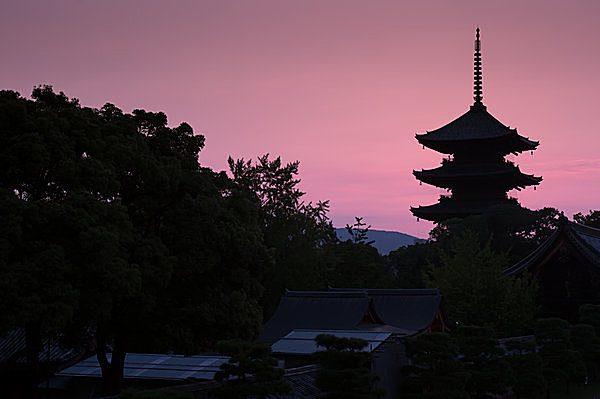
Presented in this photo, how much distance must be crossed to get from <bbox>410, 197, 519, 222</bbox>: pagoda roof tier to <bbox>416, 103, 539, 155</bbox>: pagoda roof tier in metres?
4.69

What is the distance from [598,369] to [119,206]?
27.1 metres

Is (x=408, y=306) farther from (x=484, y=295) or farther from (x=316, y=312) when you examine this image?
(x=316, y=312)

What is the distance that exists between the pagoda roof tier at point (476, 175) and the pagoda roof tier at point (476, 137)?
1.64m

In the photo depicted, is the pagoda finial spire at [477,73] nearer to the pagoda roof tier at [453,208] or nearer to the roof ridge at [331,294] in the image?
the pagoda roof tier at [453,208]

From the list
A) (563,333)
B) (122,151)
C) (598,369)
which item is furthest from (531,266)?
(122,151)

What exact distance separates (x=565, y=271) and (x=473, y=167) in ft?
94.4

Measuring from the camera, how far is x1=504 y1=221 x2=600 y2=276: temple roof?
40.3 metres

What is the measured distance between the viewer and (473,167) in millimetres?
69812

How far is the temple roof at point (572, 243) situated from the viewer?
4033 centimetres

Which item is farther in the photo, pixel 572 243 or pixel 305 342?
pixel 572 243

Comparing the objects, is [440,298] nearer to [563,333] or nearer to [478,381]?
[563,333]

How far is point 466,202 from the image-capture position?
230 ft

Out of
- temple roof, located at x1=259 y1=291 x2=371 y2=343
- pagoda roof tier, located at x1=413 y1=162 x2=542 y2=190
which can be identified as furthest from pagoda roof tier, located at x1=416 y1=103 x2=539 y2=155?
temple roof, located at x1=259 y1=291 x2=371 y2=343

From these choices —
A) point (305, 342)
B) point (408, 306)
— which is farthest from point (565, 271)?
point (305, 342)
